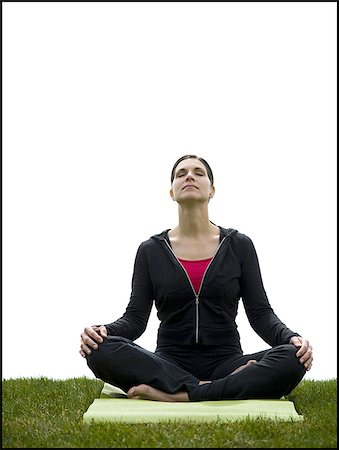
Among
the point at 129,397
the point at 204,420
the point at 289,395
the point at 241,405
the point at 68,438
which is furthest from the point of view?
the point at 289,395

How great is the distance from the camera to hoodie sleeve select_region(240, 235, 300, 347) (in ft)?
14.6

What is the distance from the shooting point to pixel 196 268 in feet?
14.7

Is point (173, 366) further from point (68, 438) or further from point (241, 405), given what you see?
point (68, 438)

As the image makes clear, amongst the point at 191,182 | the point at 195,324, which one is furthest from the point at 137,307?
the point at 191,182

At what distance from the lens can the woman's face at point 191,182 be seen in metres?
4.53

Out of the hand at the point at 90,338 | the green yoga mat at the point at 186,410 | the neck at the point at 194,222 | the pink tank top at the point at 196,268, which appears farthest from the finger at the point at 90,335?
the neck at the point at 194,222

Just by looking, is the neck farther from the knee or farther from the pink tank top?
the knee

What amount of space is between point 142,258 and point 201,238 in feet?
1.32

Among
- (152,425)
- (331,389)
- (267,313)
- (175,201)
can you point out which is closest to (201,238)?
(175,201)

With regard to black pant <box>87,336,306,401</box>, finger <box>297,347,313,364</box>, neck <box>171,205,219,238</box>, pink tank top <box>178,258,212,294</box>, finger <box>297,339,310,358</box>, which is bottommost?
black pant <box>87,336,306,401</box>

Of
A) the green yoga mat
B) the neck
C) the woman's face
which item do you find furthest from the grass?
the woman's face

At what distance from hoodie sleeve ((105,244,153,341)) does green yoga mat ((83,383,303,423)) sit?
0.57 metres

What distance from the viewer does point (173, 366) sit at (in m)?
4.12

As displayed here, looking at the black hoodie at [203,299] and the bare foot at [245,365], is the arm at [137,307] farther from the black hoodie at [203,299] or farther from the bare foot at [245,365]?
the bare foot at [245,365]
